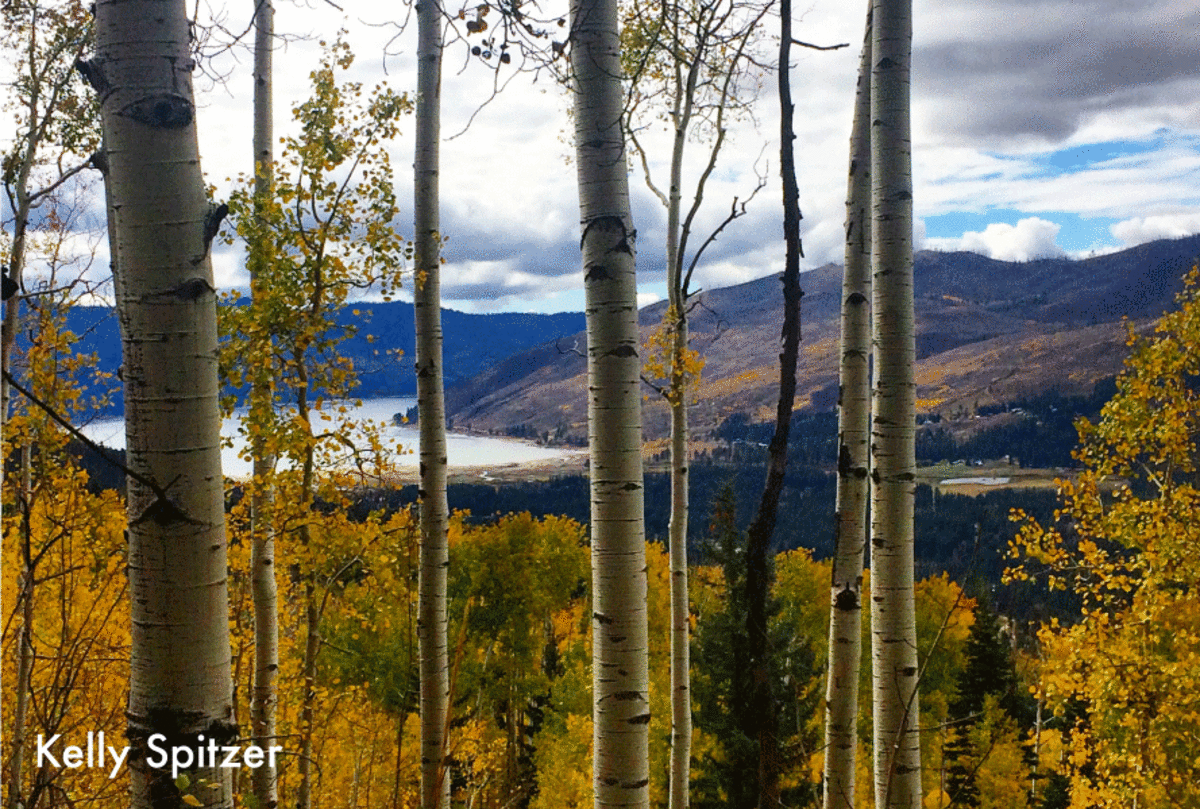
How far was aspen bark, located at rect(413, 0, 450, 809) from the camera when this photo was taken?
229 inches

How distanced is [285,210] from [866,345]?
481 cm

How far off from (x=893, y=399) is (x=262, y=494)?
5.41 meters

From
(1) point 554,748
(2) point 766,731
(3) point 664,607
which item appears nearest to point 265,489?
(2) point 766,731

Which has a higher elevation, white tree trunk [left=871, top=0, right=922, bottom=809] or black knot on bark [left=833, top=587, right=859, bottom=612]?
white tree trunk [left=871, top=0, right=922, bottom=809]

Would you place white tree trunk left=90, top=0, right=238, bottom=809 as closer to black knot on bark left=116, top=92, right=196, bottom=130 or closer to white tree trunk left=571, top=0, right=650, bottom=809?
black knot on bark left=116, top=92, right=196, bottom=130

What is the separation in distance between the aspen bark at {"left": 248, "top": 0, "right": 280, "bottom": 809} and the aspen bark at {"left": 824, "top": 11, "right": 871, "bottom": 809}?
4.55 m

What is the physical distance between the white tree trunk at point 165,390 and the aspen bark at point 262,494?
4.86 meters

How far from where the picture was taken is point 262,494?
6.81m

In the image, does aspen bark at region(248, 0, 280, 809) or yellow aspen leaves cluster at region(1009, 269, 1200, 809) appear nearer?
aspen bark at region(248, 0, 280, 809)

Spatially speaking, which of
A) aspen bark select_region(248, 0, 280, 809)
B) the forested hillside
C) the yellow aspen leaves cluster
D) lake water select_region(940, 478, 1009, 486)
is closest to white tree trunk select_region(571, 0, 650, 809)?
the forested hillside

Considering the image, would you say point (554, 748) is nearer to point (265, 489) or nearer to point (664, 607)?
point (664, 607)

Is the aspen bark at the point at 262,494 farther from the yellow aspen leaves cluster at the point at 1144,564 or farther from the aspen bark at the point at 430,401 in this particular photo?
the yellow aspen leaves cluster at the point at 1144,564

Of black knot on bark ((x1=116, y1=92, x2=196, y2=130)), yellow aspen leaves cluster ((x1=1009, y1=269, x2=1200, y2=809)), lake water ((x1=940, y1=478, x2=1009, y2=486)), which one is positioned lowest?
lake water ((x1=940, y1=478, x2=1009, y2=486))

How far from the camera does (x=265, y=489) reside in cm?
677
